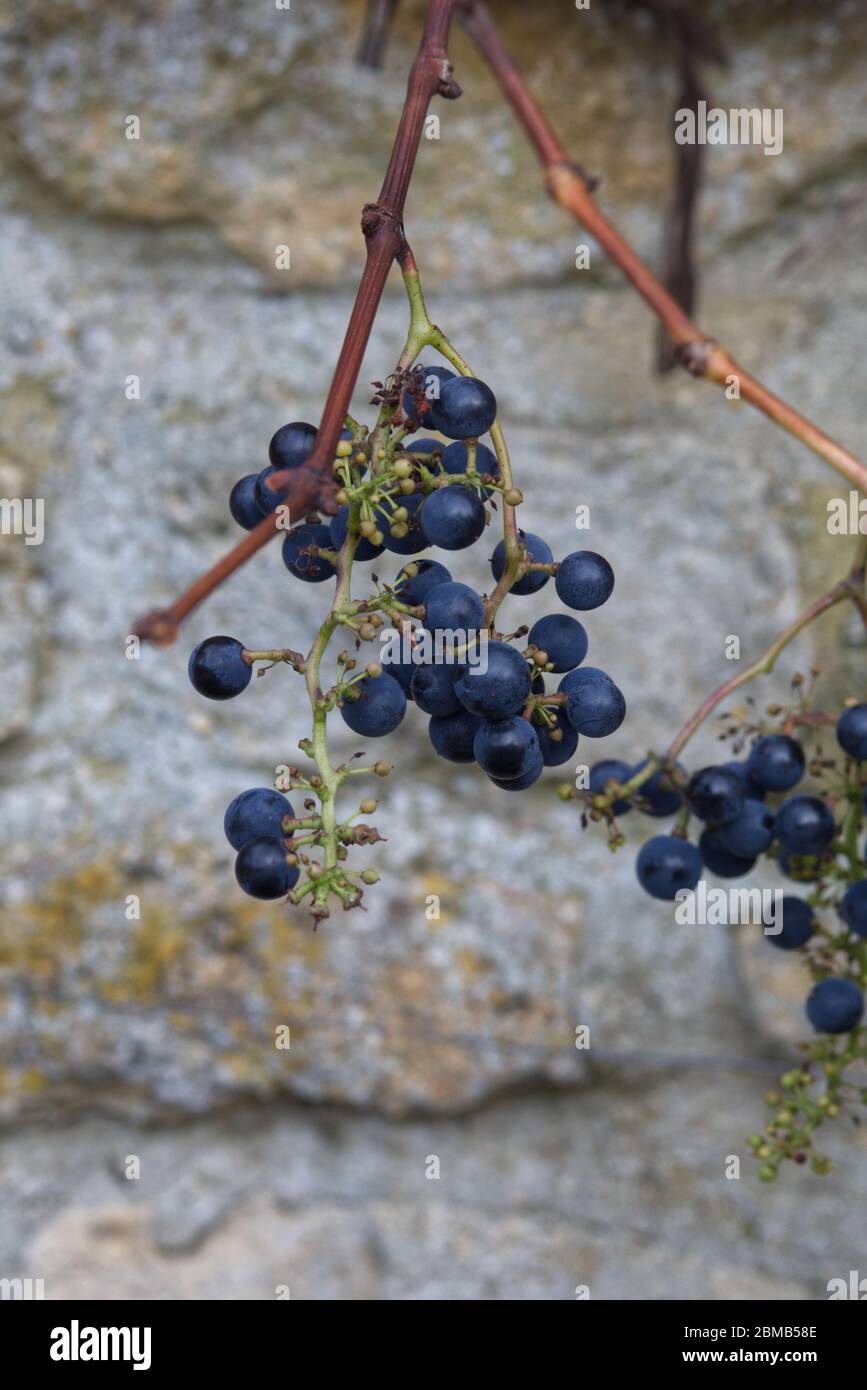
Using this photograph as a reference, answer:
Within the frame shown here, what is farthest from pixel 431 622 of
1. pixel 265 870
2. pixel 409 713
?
pixel 409 713

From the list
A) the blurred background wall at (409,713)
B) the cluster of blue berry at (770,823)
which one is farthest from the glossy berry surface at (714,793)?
the blurred background wall at (409,713)

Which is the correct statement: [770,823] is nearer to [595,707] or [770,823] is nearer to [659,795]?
[659,795]

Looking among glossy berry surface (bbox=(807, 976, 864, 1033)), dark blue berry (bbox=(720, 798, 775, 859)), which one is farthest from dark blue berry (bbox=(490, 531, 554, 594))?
glossy berry surface (bbox=(807, 976, 864, 1033))

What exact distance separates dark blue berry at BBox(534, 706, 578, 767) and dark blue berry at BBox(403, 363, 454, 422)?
12cm

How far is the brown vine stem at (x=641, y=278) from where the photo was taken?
60 cm

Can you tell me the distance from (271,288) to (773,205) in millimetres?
385

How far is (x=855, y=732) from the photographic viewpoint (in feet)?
2.13

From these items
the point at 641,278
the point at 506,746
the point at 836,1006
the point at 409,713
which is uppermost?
the point at 641,278

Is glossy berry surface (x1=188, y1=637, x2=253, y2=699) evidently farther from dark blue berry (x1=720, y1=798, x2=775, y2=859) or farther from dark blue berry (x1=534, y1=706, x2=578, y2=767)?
dark blue berry (x1=720, y1=798, x2=775, y2=859)

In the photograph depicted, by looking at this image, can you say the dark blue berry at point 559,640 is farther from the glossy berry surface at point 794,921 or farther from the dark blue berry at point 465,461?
the glossy berry surface at point 794,921

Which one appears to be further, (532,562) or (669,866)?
(669,866)

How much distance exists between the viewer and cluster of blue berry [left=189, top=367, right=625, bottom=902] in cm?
48

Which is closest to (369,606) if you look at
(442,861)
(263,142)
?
(442,861)

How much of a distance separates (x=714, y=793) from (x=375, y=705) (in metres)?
0.24
